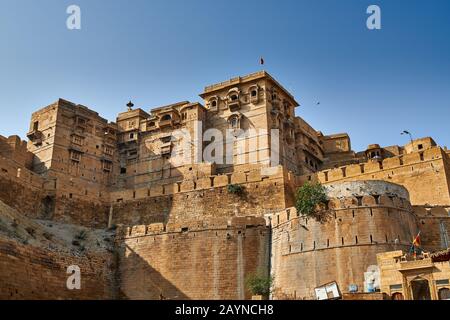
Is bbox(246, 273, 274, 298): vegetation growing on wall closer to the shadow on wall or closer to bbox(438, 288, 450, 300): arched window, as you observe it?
the shadow on wall

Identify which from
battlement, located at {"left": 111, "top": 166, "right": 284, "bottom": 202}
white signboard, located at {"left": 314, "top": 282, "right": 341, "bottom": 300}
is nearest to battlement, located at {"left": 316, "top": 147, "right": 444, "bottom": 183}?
battlement, located at {"left": 111, "top": 166, "right": 284, "bottom": 202}

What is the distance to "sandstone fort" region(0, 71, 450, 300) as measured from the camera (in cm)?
2127

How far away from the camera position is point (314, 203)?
2300cm

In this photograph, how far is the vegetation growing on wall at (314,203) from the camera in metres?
22.8

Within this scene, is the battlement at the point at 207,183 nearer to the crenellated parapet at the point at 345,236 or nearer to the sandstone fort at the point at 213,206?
the sandstone fort at the point at 213,206

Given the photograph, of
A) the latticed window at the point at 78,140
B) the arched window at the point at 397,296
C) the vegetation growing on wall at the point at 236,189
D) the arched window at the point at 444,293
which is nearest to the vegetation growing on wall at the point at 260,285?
the arched window at the point at 397,296

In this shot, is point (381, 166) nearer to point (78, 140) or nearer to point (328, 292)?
point (328, 292)

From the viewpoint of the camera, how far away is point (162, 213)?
31594 mm

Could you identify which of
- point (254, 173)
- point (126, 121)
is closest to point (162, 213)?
point (254, 173)

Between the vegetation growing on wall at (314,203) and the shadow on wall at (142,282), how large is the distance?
6466 millimetres

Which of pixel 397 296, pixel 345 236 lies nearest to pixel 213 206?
pixel 345 236

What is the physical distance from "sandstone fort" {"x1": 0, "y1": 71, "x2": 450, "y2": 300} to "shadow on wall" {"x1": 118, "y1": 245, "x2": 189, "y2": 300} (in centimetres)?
6

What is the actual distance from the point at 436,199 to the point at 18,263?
67.0ft

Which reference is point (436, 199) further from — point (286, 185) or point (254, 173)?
point (254, 173)
